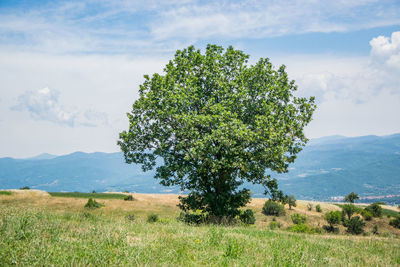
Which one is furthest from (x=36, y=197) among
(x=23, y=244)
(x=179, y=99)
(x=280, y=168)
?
(x=23, y=244)

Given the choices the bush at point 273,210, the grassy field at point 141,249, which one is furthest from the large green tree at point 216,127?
the bush at point 273,210

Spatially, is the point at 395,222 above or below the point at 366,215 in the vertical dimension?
below

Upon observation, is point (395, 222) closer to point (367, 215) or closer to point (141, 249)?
point (367, 215)

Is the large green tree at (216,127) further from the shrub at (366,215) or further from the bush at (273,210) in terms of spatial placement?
the shrub at (366,215)

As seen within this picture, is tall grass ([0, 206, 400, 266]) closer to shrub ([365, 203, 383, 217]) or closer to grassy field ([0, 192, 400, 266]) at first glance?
grassy field ([0, 192, 400, 266])

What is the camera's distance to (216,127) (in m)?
21.6

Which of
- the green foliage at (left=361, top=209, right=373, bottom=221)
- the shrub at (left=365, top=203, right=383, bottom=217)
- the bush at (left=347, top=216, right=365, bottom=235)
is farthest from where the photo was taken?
the shrub at (left=365, top=203, right=383, bottom=217)

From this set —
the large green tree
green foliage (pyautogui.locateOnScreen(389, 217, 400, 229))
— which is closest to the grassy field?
the large green tree

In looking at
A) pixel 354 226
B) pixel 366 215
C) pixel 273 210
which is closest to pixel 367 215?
pixel 366 215

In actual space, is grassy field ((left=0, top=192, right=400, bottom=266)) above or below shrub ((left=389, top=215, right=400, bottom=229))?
above

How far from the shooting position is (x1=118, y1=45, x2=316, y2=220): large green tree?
20766mm

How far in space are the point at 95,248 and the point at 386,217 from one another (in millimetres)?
82173

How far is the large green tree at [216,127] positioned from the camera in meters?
20.8

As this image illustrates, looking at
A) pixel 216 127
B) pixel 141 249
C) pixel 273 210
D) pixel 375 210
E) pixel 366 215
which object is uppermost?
pixel 216 127
